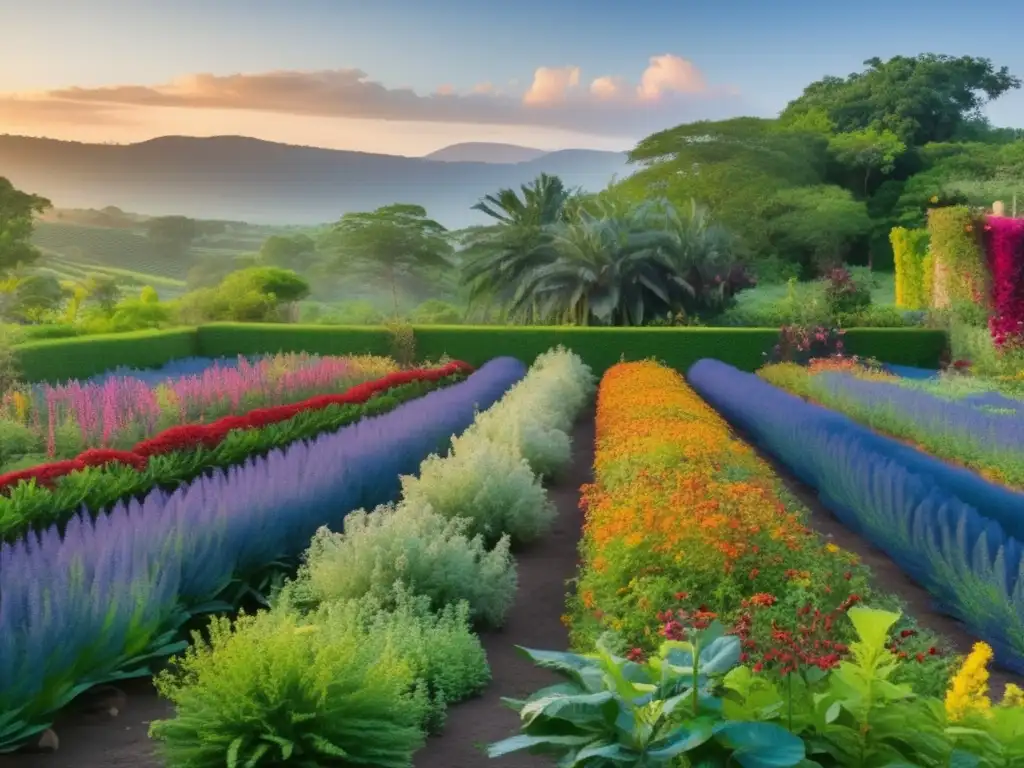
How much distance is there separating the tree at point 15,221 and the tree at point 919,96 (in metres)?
34.8

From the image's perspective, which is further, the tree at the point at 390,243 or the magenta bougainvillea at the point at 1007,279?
the tree at the point at 390,243

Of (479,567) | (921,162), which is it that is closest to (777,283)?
(921,162)

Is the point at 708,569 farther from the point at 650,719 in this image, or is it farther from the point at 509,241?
the point at 509,241

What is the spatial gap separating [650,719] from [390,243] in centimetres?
6434

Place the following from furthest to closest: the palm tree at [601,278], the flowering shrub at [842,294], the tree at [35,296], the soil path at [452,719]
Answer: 1. the tree at [35,296]
2. the palm tree at [601,278]
3. the flowering shrub at [842,294]
4. the soil path at [452,719]

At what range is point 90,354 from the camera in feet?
59.5

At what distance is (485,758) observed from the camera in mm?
3775

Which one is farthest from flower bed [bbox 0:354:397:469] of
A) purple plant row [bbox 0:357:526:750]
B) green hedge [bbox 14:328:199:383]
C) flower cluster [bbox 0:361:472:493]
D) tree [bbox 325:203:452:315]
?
tree [bbox 325:203:452:315]

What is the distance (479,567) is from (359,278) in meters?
63.2

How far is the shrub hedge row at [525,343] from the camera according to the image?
21266 mm

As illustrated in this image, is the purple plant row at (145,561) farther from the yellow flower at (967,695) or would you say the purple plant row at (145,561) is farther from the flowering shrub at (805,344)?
the flowering shrub at (805,344)

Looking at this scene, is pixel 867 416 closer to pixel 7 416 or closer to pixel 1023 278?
pixel 7 416

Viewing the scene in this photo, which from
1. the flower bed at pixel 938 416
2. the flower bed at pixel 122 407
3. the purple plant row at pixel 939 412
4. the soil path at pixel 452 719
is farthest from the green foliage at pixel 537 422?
the purple plant row at pixel 939 412

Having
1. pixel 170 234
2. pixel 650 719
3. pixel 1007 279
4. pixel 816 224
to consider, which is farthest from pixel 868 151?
pixel 170 234
